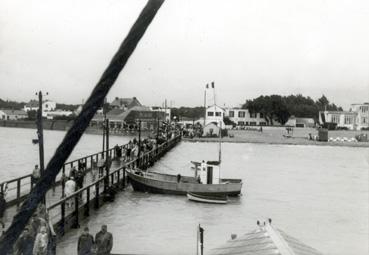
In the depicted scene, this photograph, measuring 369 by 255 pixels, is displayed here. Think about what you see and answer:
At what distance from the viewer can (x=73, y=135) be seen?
1.75m

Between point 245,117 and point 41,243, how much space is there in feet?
468

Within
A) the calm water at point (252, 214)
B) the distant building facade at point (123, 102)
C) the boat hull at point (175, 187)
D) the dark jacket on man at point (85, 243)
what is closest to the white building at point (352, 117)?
the distant building facade at point (123, 102)

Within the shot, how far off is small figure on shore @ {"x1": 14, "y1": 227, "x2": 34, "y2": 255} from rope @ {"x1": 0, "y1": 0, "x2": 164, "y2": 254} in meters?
10.3

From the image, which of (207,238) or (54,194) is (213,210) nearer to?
(207,238)

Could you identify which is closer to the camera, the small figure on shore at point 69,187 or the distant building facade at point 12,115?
the small figure on shore at point 69,187

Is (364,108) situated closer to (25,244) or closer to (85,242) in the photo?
(85,242)

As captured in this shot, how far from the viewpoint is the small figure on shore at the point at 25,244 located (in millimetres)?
11414

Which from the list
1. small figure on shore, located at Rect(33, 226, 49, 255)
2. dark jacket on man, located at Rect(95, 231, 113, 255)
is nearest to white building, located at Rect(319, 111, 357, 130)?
dark jacket on man, located at Rect(95, 231, 113, 255)

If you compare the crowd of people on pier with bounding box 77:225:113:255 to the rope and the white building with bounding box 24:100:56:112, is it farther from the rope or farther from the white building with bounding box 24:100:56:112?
the white building with bounding box 24:100:56:112

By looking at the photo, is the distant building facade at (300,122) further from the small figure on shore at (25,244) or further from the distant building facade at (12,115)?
the small figure on shore at (25,244)

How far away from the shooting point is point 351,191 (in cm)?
3809

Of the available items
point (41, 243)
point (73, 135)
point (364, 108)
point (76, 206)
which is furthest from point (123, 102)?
point (73, 135)

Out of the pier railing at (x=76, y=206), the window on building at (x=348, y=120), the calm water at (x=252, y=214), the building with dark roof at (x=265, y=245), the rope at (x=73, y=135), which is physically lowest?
the calm water at (x=252, y=214)

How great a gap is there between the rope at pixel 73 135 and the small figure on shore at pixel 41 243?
389 inches
